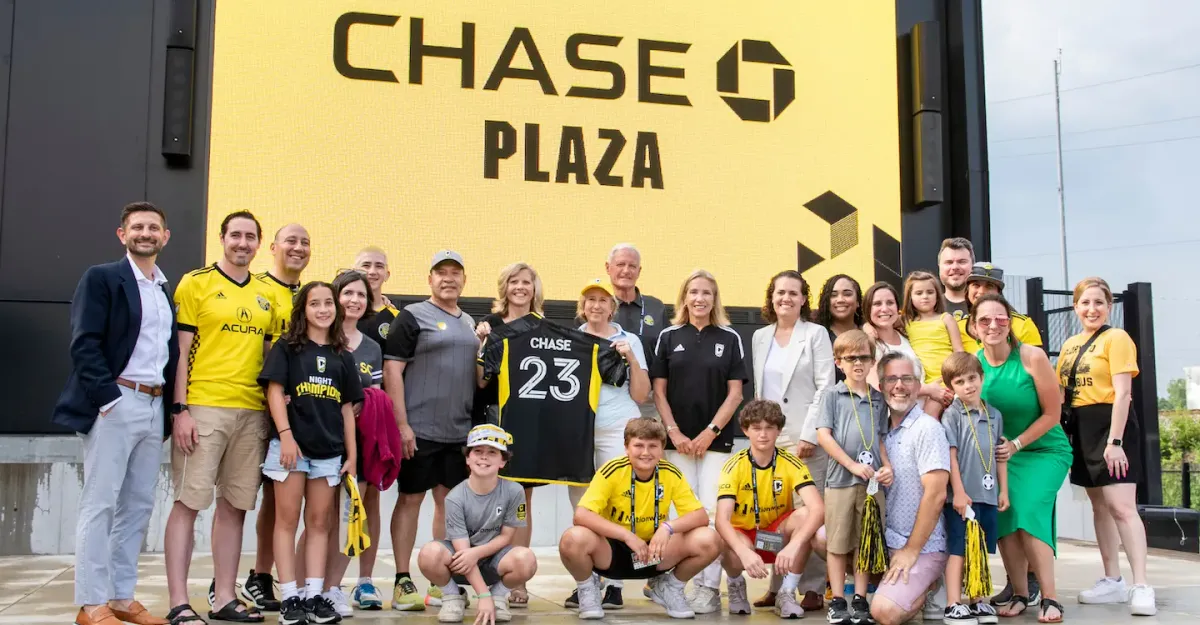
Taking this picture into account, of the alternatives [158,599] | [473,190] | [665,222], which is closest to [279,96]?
[473,190]

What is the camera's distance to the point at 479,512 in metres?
4.31

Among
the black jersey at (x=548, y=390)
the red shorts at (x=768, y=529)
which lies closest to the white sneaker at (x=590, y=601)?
the black jersey at (x=548, y=390)

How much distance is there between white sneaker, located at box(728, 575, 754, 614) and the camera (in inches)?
176

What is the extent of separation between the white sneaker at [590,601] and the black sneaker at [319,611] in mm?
958

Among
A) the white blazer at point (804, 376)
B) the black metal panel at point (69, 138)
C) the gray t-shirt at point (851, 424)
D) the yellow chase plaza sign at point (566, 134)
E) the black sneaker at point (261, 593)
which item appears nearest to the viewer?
the gray t-shirt at point (851, 424)

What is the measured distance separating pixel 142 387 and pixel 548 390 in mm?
1721

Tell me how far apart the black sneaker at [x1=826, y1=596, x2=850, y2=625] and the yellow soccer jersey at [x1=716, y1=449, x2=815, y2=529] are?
0.45 metres

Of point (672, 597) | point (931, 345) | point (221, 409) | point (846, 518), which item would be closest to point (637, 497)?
point (672, 597)

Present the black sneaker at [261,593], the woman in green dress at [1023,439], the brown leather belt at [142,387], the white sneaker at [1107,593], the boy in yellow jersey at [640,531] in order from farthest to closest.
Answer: the white sneaker at [1107,593] → the woman in green dress at [1023,439] → the black sneaker at [261,593] → the boy in yellow jersey at [640,531] → the brown leather belt at [142,387]

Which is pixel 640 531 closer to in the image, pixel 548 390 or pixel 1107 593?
pixel 548 390

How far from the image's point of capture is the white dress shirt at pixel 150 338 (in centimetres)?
382

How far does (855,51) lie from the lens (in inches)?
299

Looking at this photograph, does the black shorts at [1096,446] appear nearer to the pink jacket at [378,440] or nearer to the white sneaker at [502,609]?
the white sneaker at [502,609]

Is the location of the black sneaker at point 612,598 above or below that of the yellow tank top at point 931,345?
below
